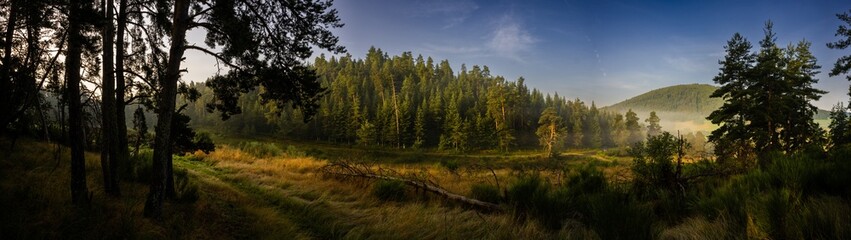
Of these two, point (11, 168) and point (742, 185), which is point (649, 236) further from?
point (11, 168)

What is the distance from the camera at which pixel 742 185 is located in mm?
4484

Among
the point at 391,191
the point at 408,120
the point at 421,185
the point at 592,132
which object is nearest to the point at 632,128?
the point at 592,132

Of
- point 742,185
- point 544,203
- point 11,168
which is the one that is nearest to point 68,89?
point 11,168

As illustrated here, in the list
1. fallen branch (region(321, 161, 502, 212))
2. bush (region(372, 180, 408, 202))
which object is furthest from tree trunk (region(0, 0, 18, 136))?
fallen branch (region(321, 161, 502, 212))

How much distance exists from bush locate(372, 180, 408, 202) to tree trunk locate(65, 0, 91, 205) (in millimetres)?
5495

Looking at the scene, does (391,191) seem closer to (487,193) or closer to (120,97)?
(487,193)

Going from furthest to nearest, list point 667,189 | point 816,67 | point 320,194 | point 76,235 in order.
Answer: point 816,67 → point 320,194 → point 667,189 → point 76,235

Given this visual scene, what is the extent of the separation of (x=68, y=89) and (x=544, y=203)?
7898mm

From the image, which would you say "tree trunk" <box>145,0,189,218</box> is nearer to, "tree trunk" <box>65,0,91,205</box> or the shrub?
"tree trunk" <box>65,0,91,205</box>

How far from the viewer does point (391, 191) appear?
28.6 feet

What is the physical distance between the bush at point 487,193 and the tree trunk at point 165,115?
596cm

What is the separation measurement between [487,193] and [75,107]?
24.8 ft

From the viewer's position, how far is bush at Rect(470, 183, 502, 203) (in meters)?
7.26

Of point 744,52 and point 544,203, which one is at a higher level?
point 744,52
